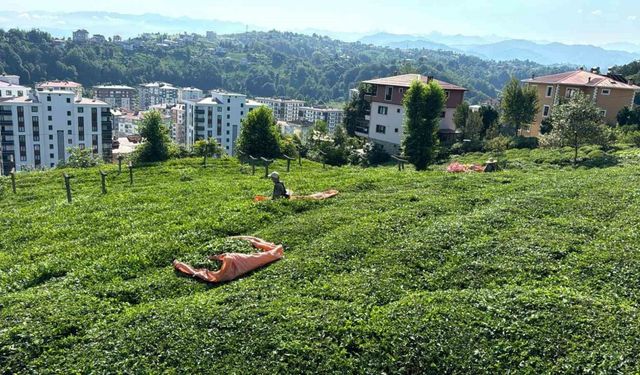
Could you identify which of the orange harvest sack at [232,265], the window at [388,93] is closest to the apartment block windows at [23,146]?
the window at [388,93]

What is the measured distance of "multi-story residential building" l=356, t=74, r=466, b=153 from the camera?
57469mm

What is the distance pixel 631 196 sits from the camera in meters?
17.9

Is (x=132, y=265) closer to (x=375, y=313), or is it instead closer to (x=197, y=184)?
(x=375, y=313)

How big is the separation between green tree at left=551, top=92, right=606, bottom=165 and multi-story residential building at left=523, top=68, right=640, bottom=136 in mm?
17530

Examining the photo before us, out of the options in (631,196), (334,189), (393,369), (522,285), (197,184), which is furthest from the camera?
(197,184)

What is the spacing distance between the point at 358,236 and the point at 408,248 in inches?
63.6

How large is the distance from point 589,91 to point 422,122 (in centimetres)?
2932

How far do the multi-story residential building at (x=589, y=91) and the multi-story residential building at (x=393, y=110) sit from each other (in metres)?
8.95

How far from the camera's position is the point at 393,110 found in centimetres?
5834

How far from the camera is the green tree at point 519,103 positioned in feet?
162

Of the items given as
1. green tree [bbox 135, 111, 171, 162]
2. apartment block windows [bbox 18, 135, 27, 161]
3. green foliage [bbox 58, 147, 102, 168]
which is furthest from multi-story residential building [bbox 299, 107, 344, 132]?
green tree [bbox 135, 111, 171, 162]

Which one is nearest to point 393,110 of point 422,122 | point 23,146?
point 422,122

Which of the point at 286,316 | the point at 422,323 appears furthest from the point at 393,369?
the point at 286,316

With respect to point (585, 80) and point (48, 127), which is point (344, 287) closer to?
point (585, 80)
